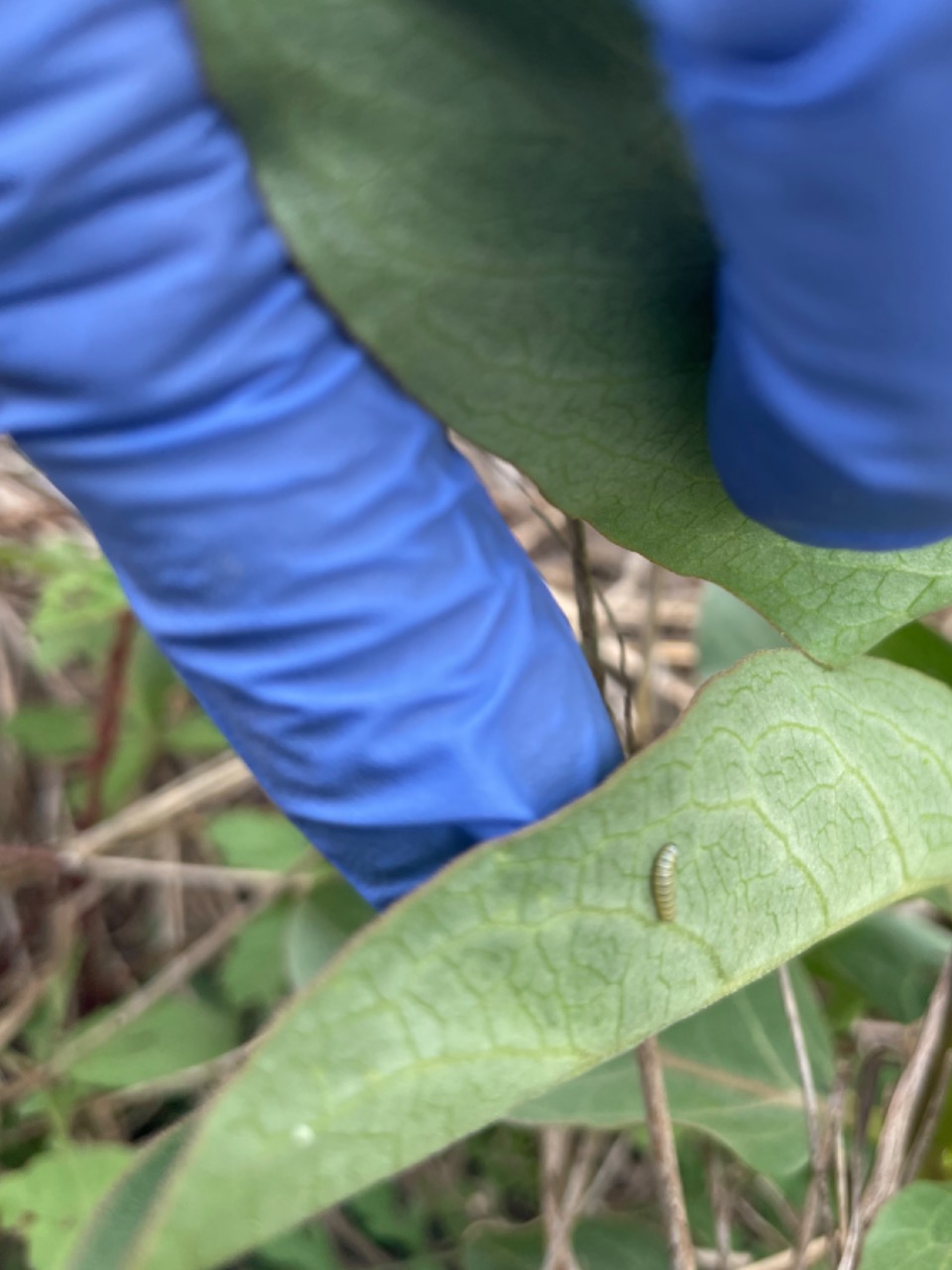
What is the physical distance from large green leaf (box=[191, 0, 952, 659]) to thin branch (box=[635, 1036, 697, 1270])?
0.22m

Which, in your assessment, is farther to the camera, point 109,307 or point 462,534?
point 462,534

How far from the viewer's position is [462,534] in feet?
1.46

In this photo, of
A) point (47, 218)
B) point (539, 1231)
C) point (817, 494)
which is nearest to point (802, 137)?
point (817, 494)

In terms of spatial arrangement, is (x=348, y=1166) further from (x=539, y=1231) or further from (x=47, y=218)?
(x=539, y=1231)

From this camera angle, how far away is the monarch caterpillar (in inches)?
12.8

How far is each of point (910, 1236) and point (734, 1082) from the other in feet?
0.79

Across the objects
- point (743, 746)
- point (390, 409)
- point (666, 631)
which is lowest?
point (666, 631)

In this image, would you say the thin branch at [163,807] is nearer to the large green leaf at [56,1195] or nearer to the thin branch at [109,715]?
the thin branch at [109,715]

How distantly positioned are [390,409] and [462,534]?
0.07 metres

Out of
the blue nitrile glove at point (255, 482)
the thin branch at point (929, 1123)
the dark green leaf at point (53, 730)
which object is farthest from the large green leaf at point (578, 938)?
the dark green leaf at point (53, 730)

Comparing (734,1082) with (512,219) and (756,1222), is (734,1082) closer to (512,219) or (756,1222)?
(756,1222)

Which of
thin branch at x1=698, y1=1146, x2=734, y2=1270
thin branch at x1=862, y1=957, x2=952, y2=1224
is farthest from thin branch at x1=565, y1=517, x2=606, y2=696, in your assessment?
thin branch at x1=698, y1=1146, x2=734, y2=1270

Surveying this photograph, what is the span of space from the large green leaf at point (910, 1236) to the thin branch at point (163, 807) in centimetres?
68

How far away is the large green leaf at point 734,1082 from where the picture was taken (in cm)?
64
